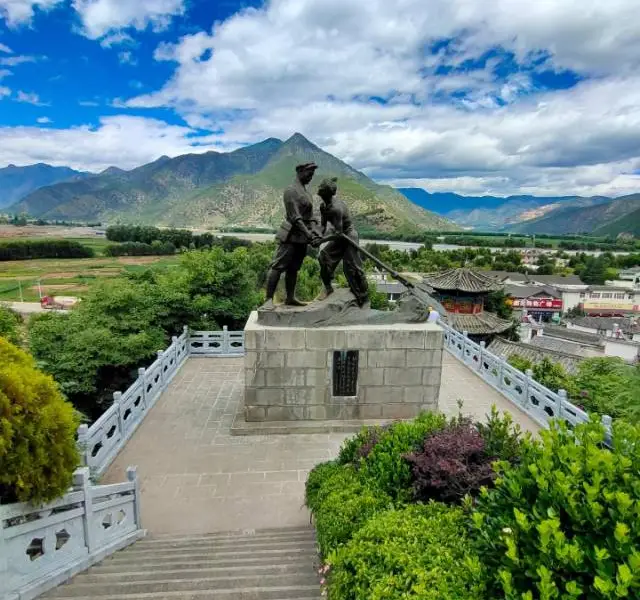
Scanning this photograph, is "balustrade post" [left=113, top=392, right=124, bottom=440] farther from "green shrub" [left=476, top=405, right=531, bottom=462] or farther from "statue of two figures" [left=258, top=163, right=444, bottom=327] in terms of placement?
"green shrub" [left=476, top=405, right=531, bottom=462]

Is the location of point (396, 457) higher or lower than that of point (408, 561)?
lower

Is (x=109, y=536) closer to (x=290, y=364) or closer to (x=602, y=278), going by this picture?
(x=290, y=364)

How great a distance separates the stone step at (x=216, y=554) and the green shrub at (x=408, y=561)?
1.07m

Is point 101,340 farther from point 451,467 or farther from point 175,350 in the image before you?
point 451,467

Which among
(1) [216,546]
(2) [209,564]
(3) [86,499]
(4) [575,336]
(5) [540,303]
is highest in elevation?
(3) [86,499]

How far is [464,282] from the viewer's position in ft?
85.3

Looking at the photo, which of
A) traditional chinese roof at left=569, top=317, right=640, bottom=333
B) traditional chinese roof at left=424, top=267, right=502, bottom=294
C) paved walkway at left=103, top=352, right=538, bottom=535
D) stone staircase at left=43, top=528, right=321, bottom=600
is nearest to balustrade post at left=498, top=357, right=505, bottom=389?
paved walkway at left=103, top=352, right=538, bottom=535

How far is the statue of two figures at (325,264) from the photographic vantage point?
307 inches

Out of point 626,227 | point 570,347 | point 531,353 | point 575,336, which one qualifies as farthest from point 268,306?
point 626,227

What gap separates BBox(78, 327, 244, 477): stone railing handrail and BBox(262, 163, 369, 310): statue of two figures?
283 centimetres

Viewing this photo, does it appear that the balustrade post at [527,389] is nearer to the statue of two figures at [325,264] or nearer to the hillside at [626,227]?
the statue of two figures at [325,264]

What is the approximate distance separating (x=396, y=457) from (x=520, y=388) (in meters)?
6.62

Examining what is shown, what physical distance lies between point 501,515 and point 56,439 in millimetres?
3573

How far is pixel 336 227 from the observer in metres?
8.09
